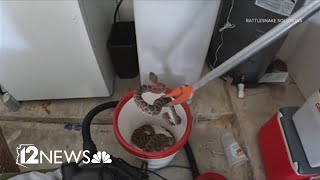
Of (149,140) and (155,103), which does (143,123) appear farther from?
(155,103)

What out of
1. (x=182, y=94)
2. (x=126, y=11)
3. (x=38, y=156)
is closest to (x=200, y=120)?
(x=182, y=94)

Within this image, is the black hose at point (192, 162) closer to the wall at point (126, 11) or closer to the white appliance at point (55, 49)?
the white appliance at point (55, 49)

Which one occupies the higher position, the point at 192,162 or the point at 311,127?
the point at 311,127

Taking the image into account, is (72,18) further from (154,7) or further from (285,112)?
(285,112)

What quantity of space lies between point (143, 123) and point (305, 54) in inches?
29.4

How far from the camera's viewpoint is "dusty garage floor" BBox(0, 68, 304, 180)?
1125mm

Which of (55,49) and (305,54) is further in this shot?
(305,54)

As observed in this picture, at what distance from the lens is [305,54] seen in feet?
3.74

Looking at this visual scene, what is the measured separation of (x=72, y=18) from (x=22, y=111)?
62cm

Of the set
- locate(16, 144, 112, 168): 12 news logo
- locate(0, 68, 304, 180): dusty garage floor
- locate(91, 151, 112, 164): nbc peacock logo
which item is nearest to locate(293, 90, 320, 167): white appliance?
locate(0, 68, 304, 180): dusty garage floor

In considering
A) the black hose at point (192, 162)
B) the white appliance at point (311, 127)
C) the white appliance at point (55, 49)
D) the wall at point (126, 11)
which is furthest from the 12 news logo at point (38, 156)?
the white appliance at point (311, 127)

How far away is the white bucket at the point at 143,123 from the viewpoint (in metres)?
0.87

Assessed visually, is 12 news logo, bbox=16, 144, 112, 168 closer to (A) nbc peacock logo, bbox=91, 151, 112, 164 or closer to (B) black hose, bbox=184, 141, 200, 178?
(A) nbc peacock logo, bbox=91, 151, 112, 164

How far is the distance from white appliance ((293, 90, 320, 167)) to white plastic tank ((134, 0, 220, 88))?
37 centimetres
